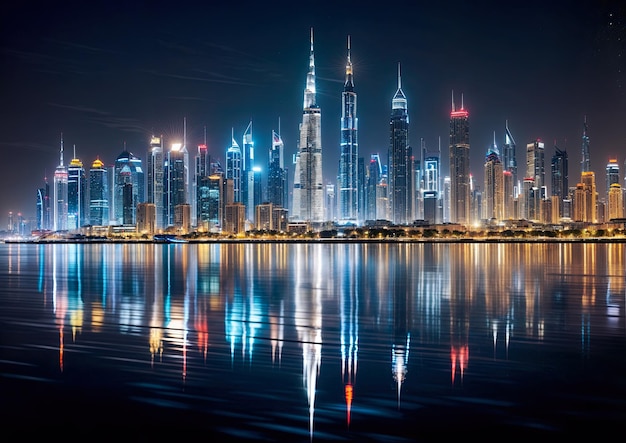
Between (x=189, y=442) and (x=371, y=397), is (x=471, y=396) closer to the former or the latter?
(x=371, y=397)

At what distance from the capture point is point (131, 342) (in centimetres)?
1501

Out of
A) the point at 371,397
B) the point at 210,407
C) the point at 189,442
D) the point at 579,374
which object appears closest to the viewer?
the point at 189,442

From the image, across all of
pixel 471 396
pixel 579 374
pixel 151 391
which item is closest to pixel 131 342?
pixel 151 391

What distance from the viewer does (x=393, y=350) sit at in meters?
14.1

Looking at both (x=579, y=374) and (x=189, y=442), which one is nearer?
(x=189, y=442)

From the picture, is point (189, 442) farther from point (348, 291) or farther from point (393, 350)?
point (348, 291)

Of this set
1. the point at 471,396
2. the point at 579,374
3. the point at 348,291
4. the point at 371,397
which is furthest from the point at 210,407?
the point at 348,291

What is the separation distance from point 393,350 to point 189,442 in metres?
7.22

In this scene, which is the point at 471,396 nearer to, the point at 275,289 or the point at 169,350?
the point at 169,350

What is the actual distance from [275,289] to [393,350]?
Answer: 54.7ft

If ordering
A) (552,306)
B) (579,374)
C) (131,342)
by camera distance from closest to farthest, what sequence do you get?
1. (579,374)
2. (131,342)
3. (552,306)

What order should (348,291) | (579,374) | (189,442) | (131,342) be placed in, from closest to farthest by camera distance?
(189,442) → (579,374) → (131,342) → (348,291)

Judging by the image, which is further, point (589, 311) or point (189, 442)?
point (589, 311)

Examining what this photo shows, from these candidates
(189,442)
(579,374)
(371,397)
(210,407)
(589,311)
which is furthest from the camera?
(589,311)
